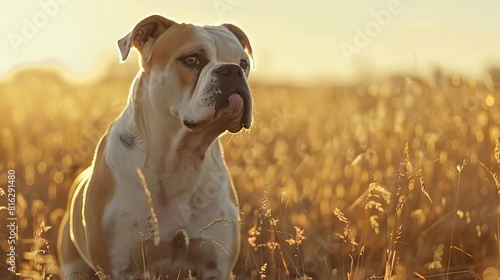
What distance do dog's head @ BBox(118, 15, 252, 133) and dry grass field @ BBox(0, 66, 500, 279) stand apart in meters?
0.46

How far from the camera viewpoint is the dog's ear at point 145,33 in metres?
4.35

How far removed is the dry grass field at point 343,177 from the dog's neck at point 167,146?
0.31m

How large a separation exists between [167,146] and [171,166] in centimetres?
12

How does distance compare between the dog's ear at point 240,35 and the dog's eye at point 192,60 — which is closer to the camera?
the dog's eye at point 192,60

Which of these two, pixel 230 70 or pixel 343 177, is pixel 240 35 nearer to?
pixel 230 70

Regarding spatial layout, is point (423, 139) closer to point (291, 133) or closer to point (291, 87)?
point (291, 133)

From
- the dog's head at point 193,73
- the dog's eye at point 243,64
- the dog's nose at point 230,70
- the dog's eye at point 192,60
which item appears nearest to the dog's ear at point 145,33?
the dog's head at point 193,73

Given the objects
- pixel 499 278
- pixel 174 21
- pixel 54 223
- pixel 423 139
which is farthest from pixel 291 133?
pixel 499 278

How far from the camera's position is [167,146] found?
4.30 m

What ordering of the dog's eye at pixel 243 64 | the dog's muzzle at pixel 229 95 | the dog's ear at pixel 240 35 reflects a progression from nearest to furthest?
the dog's muzzle at pixel 229 95 → the dog's eye at pixel 243 64 → the dog's ear at pixel 240 35

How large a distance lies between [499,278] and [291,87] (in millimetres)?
9633

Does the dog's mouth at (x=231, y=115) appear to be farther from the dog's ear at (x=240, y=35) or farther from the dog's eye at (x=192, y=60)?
the dog's ear at (x=240, y=35)

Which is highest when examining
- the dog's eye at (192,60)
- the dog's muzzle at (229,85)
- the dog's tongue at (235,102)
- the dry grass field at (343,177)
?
the dog's eye at (192,60)

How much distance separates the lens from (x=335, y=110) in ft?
30.6
